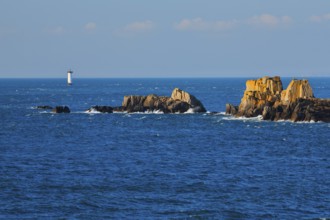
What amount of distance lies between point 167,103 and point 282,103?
99.5ft

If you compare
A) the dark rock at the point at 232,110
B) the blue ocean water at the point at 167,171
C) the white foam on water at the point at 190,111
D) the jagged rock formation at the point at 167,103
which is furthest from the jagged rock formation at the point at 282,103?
the jagged rock formation at the point at 167,103

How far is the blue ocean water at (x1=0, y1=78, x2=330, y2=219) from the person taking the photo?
5578 cm

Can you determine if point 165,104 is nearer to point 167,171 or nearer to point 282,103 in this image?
point 282,103

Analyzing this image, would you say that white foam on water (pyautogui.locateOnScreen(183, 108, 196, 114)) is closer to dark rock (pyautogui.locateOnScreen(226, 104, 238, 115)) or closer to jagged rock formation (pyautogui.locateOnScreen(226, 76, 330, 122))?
dark rock (pyautogui.locateOnScreen(226, 104, 238, 115))

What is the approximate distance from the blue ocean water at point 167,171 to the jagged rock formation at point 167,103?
75.8 ft

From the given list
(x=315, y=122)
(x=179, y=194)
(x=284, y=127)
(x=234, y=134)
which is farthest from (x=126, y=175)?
(x=315, y=122)

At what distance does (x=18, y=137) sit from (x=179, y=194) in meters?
52.2

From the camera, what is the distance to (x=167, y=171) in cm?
7275

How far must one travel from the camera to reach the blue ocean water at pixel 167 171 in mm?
55781

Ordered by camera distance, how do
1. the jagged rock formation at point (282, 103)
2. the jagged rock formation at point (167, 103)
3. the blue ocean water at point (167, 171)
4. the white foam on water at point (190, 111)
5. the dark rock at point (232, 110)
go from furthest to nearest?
the white foam on water at point (190, 111), the jagged rock formation at point (167, 103), the dark rock at point (232, 110), the jagged rock formation at point (282, 103), the blue ocean water at point (167, 171)

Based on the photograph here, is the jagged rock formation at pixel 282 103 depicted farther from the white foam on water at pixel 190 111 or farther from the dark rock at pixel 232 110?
the white foam on water at pixel 190 111

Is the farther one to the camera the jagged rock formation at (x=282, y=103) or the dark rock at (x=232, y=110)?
the dark rock at (x=232, y=110)

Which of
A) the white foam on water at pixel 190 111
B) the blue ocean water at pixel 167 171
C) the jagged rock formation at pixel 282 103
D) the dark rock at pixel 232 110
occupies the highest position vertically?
the jagged rock formation at pixel 282 103

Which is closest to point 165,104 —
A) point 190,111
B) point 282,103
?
point 190,111
